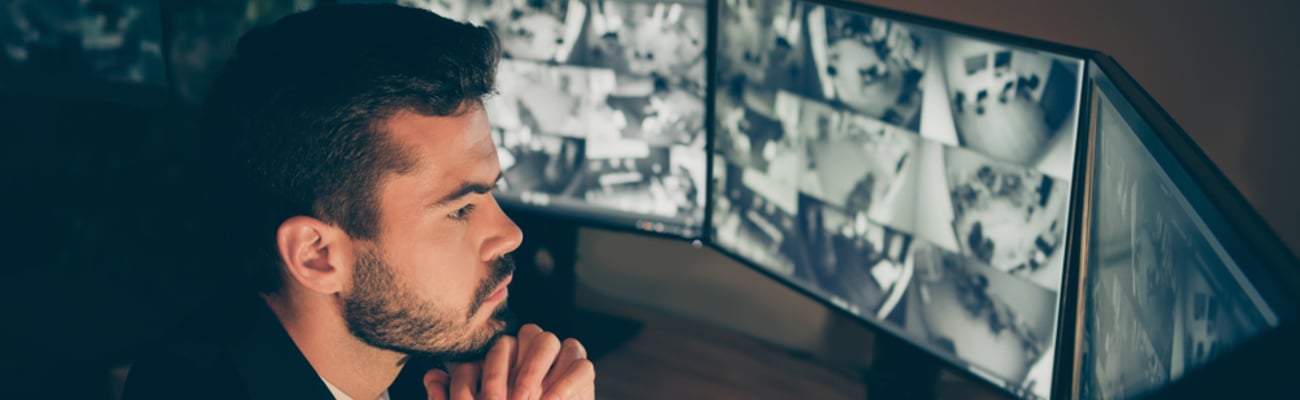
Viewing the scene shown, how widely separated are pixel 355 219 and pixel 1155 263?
72 centimetres

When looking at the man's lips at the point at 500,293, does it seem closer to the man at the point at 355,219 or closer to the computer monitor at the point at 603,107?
the man at the point at 355,219

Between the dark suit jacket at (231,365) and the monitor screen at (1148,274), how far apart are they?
2.46 feet

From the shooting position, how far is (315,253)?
3.43 ft

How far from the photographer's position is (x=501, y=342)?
3.78 feet

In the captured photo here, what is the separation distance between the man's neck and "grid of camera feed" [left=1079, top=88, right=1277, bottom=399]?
28.7 inches

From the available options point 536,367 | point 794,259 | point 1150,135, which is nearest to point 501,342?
point 536,367

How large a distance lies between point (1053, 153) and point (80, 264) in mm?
1627

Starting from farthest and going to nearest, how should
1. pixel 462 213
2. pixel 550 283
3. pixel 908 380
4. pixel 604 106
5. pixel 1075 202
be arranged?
pixel 550 283
pixel 604 106
pixel 908 380
pixel 462 213
pixel 1075 202

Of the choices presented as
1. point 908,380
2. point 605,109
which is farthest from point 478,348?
point 908,380

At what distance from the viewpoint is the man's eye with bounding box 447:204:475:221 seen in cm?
109

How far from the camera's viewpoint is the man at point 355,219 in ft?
3.29

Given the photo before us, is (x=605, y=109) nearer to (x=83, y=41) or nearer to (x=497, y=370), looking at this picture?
(x=497, y=370)

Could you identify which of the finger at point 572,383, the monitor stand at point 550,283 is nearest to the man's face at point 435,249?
the finger at point 572,383

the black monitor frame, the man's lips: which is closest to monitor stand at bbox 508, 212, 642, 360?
the black monitor frame
